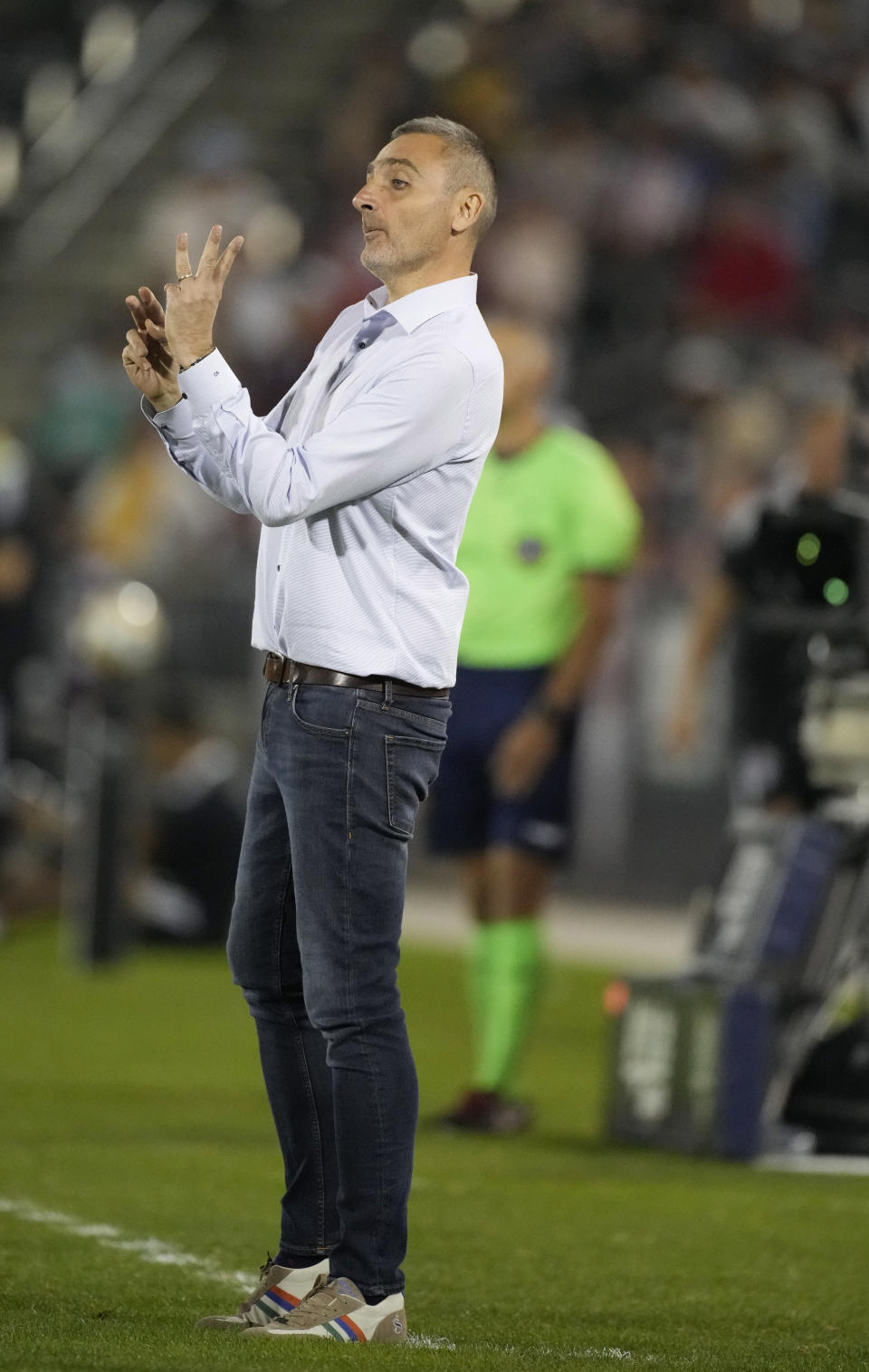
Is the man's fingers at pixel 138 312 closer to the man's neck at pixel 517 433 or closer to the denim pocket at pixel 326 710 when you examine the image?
the denim pocket at pixel 326 710

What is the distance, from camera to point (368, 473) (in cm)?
335

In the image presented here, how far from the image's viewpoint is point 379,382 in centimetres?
341

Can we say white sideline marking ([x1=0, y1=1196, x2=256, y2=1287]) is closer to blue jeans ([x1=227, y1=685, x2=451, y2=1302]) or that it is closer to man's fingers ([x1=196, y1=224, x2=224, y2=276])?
blue jeans ([x1=227, y1=685, x2=451, y2=1302])

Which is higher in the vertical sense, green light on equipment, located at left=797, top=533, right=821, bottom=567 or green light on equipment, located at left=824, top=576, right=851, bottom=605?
green light on equipment, located at left=797, top=533, right=821, bottom=567

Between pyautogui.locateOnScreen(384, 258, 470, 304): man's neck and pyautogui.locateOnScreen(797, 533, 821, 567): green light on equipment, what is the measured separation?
236 centimetres

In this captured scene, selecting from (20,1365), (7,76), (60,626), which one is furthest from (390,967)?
(7,76)

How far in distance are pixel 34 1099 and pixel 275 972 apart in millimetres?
2932

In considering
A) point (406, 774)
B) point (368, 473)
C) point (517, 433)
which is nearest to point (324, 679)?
point (406, 774)

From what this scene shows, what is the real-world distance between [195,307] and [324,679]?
57 centimetres

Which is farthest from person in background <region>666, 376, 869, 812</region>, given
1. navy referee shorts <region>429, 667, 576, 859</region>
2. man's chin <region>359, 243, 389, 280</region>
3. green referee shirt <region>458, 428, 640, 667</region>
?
man's chin <region>359, 243, 389, 280</region>

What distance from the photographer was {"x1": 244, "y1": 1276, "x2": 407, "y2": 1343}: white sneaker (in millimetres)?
3377

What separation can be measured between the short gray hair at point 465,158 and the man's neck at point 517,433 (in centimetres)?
284

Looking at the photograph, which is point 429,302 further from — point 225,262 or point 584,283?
point 584,283

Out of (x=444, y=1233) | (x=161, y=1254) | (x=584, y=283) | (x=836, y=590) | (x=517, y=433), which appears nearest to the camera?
(x=161, y=1254)
